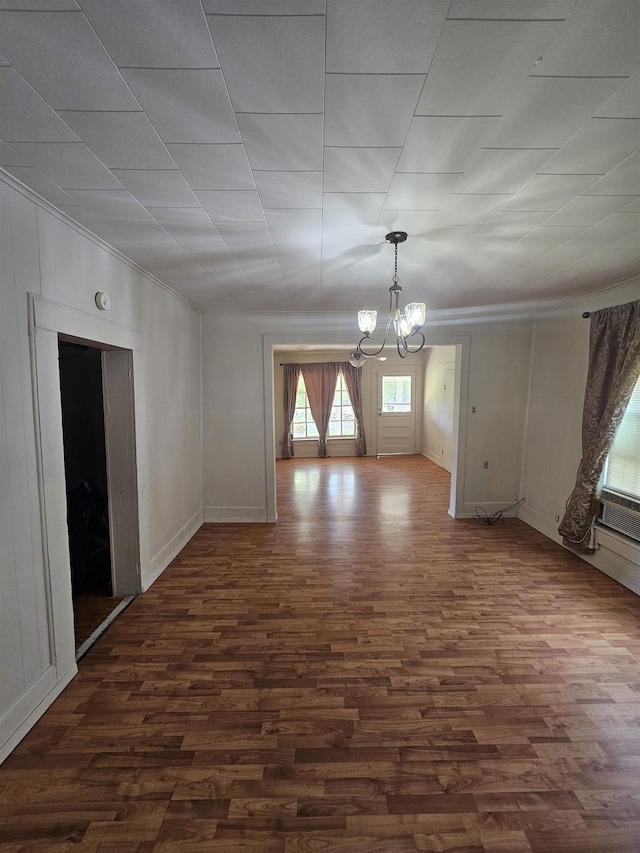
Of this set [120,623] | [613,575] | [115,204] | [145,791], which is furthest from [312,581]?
[115,204]

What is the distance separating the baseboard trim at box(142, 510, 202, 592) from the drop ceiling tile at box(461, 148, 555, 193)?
3.40m

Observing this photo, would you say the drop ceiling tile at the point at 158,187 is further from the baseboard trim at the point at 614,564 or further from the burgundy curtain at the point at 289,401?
the burgundy curtain at the point at 289,401

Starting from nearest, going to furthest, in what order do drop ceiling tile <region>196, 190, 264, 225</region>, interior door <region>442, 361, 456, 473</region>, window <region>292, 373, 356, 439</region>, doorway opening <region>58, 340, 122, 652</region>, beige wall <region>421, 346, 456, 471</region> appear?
drop ceiling tile <region>196, 190, 264, 225</region>, doorway opening <region>58, 340, 122, 652</region>, interior door <region>442, 361, 456, 473</region>, beige wall <region>421, 346, 456, 471</region>, window <region>292, 373, 356, 439</region>

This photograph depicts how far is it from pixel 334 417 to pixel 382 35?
25.0 ft

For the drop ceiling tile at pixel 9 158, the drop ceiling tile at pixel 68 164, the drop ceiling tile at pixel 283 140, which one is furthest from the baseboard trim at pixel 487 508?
the drop ceiling tile at pixel 9 158

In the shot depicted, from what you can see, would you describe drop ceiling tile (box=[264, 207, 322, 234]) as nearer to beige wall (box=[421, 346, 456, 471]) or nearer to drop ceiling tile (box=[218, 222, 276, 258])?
drop ceiling tile (box=[218, 222, 276, 258])

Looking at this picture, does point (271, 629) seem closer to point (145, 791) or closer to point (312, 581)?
point (312, 581)

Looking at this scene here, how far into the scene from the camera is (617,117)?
1.22 meters

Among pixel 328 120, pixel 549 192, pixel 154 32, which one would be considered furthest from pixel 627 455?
pixel 154 32

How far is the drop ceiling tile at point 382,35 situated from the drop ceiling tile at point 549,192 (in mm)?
875

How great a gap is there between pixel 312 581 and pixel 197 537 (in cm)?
161

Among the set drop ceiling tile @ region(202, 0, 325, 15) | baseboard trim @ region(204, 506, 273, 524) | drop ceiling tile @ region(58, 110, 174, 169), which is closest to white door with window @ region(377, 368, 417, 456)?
baseboard trim @ region(204, 506, 273, 524)

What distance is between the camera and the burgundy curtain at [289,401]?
27.0 feet

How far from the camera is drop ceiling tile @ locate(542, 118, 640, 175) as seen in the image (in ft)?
4.13
